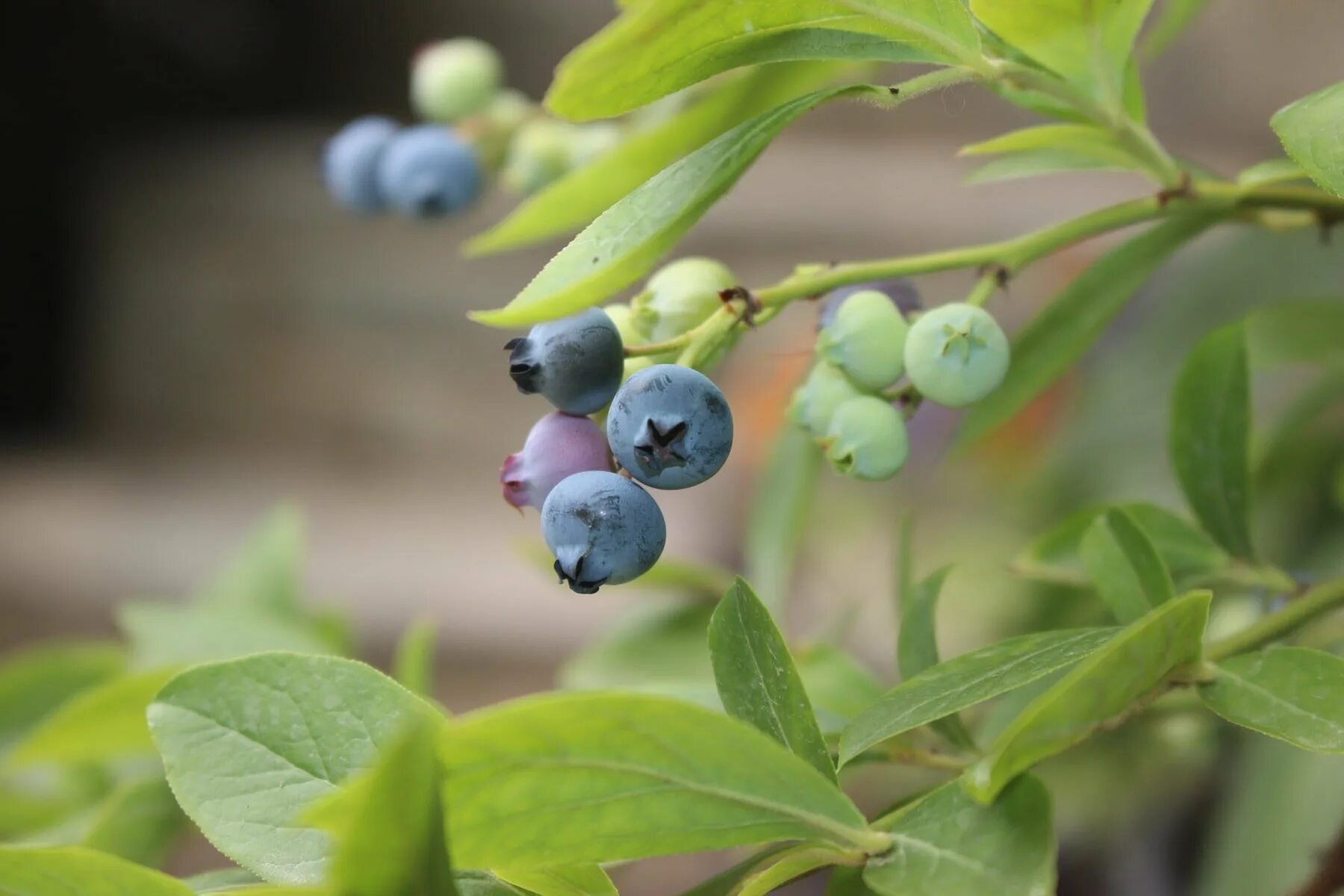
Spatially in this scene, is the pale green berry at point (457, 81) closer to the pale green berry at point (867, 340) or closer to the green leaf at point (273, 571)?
the green leaf at point (273, 571)

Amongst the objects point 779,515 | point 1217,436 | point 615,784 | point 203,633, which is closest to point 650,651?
point 779,515

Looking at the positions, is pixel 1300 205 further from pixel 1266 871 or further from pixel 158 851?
pixel 158 851

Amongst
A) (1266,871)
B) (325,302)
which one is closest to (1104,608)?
(1266,871)

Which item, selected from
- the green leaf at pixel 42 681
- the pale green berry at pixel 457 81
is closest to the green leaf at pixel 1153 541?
the pale green berry at pixel 457 81

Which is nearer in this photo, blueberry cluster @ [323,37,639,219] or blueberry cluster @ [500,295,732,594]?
blueberry cluster @ [500,295,732,594]

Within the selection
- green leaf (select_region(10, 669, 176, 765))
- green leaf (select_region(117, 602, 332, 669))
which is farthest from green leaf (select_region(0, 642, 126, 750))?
green leaf (select_region(10, 669, 176, 765))

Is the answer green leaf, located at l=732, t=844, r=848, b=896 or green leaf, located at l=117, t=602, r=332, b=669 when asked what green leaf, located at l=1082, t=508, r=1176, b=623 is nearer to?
green leaf, located at l=732, t=844, r=848, b=896
